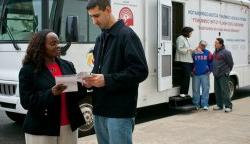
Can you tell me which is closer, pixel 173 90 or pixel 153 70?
pixel 153 70

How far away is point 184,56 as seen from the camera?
10.0 meters

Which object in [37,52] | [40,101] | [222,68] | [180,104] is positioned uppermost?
[37,52]

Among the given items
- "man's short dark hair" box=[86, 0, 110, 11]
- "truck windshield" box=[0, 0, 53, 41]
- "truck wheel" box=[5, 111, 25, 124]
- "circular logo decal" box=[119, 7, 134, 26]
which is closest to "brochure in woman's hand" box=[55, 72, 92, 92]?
"man's short dark hair" box=[86, 0, 110, 11]

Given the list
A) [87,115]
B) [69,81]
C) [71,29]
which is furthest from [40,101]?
[87,115]

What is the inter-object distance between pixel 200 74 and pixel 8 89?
459 centimetres

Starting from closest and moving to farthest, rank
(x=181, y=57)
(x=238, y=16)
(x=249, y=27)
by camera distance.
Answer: (x=181, y=57), (x=238, y=16), (x=249, y=27)

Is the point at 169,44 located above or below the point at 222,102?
above

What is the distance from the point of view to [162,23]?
9141 millimetres

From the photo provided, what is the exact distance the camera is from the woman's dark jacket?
3514mm

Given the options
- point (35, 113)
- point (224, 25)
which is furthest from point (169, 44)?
point (35, 113)

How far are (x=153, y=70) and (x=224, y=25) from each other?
3.68 metres

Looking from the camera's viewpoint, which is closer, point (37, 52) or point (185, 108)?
point (37, 52)

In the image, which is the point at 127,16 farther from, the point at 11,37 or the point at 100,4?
the point at 100,4

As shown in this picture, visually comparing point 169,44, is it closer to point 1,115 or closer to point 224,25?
point 224,25
